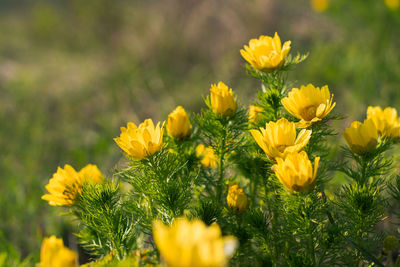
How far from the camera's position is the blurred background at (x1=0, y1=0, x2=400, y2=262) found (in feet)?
7.68

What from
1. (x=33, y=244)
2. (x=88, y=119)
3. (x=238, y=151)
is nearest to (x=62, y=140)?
(x=88, y=119)

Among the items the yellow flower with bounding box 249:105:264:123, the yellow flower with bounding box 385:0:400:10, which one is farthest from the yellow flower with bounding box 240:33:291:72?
the yellow flower with bounding box 385:0:400:10

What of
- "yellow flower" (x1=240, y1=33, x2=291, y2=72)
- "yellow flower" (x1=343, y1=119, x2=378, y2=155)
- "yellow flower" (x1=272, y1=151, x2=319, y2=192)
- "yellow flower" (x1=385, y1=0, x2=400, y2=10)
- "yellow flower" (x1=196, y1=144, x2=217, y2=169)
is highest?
"yellow flower" (x1=385, y1=0, x2=400, y2=10)

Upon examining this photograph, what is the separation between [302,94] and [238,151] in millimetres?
240

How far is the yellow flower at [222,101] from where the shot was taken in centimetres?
86

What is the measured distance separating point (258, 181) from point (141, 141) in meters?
0.39

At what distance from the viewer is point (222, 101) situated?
2.85 feet

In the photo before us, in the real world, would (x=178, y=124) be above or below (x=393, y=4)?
below

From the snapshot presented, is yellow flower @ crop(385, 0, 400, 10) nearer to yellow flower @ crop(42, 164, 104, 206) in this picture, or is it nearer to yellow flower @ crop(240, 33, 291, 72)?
yellow flower @ crop(240, 33, 291, 72)

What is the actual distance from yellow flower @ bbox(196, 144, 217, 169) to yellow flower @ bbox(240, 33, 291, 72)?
269 mm

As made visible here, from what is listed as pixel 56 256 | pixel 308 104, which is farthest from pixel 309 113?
pixel 56 256

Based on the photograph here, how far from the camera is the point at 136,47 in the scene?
447cm

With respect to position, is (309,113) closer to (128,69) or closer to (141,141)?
(141,141)

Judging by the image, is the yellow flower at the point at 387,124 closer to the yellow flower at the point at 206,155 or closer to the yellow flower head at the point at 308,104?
the yellow flower head at the point at 308,104
